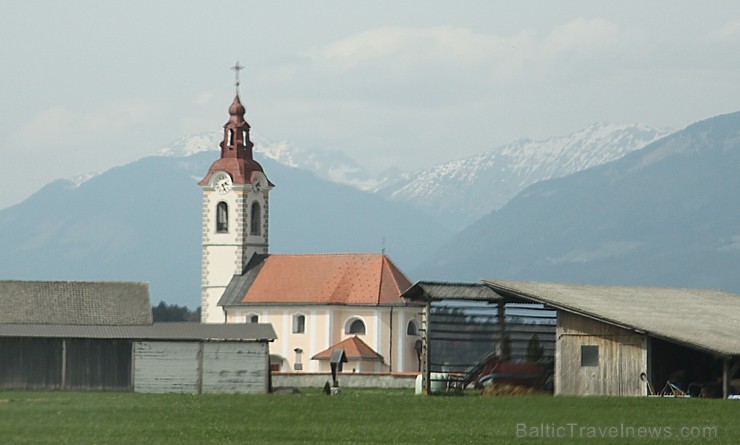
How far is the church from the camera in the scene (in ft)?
319

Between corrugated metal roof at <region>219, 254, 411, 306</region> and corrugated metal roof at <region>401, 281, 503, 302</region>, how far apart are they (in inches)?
1501

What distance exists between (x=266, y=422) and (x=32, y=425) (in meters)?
5.56

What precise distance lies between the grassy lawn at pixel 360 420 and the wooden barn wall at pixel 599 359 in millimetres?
4882

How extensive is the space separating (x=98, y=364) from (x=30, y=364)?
2414mm

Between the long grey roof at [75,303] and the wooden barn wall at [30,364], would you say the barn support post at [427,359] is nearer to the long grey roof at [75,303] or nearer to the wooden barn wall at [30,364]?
the long grey roof at [75,303]

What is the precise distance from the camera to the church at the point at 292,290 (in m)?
97.2

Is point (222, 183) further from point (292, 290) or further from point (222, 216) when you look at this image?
point (292, 290)

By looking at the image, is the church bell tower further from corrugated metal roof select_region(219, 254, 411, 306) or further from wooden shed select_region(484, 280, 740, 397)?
wooden shed select_region(484, 280, 740, 397)

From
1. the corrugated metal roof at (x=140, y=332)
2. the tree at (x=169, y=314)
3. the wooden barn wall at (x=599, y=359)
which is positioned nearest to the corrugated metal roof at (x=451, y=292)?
the wooden barn wall at (x=599, y=359)

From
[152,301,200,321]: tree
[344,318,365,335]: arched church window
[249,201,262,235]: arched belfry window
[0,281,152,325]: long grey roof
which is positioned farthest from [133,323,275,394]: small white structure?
[152,301,200,321]: tree

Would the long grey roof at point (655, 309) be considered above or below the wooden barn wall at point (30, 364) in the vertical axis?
above

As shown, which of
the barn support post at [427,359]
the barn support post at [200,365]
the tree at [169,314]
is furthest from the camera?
the tree at [169,314]

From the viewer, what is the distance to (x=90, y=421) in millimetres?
→ 40719

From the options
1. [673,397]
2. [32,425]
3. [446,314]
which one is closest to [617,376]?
[673,397]
